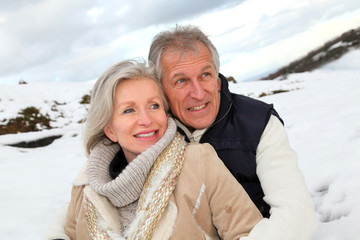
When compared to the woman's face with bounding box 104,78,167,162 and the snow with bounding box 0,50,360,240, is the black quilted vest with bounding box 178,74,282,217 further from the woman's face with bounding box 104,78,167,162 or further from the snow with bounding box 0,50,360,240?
the snow with bounding box 0,50,360,240

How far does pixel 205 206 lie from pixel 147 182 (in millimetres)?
391

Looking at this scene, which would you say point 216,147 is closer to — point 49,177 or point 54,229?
point 54,229

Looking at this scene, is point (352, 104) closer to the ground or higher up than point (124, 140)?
closer to the ground

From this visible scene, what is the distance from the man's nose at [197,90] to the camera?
7.75 feet

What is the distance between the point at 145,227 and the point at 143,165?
14.3 inches

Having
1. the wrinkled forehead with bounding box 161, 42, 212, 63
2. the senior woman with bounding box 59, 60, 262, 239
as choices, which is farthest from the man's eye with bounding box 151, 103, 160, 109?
the wrinkled forehead with bounding box 161, 42, 212, 63

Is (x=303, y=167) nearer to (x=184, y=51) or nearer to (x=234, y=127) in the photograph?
(x=234, y=127)

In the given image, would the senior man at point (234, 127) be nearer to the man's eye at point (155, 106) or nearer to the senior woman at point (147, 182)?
the senior woman at point (147, 182)

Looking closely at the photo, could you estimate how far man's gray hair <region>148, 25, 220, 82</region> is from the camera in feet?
7.78

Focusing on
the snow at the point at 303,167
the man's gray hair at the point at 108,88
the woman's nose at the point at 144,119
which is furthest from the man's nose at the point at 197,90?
the snow at the point at 303,167

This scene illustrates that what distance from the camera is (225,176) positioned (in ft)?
5.72

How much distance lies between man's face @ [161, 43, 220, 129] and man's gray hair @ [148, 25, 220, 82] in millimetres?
36

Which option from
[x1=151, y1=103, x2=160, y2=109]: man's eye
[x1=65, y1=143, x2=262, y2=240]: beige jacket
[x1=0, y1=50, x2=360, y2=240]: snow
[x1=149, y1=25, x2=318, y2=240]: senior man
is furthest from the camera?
[x1=0, y1=50, x2=360, y2=240]: snow

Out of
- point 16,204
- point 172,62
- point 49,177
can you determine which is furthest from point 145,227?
point 49,177
